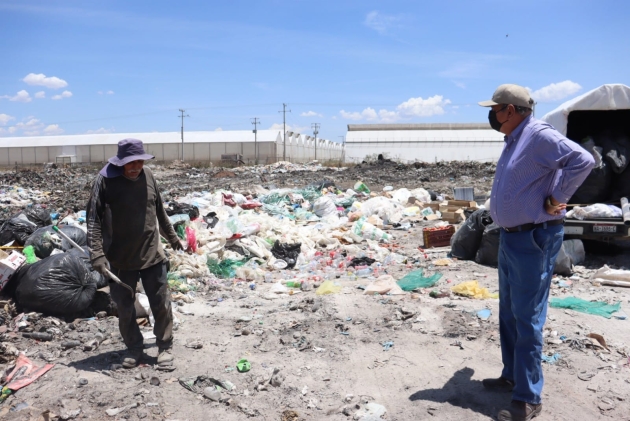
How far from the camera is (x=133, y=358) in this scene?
3898 millimetres

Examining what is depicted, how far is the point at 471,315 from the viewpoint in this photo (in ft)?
15.5

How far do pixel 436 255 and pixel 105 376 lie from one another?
→ 528 centimetres

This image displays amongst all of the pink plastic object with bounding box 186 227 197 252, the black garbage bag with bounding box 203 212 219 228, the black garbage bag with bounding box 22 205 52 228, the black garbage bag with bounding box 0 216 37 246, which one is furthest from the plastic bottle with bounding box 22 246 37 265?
the black garbage bag with bounding box 203 212 219 228

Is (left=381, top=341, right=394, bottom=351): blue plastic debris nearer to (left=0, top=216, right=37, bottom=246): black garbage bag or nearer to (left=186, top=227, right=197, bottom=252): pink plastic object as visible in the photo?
(left=186, top=227, right=197, bottom=252): pink plastic object

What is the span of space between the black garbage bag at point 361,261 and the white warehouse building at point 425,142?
3496cm

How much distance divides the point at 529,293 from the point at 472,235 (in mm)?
4427

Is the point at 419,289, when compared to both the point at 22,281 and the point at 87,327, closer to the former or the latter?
the point at 87,327

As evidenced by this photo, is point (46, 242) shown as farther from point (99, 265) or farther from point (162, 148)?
point (162, 148)

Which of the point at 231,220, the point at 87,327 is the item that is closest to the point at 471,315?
the point at 87,327

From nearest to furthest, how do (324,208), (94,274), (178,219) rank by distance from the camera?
(94,274)
(178,219)
(324,208)

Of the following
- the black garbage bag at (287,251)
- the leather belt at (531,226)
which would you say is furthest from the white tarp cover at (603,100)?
the leather belt at (531,226)

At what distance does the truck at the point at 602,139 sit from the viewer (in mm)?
6438

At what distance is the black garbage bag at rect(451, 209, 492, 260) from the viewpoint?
280 inches

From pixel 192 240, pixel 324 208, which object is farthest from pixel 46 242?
Result: pixel 324 208
